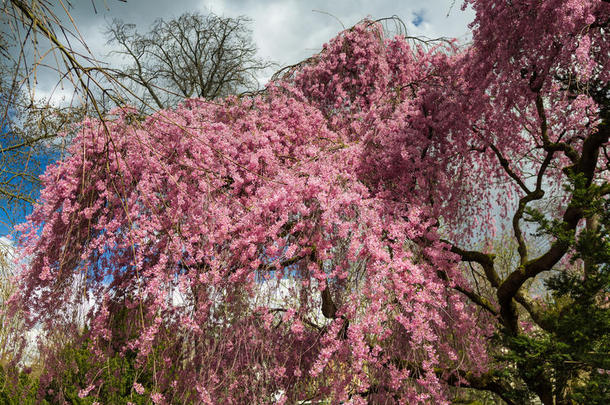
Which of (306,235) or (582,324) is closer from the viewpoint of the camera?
(582,324)

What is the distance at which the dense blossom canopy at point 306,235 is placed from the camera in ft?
11.0

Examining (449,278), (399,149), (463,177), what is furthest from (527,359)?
(463,177)

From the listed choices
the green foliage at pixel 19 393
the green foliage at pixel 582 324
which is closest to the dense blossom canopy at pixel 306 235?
the green foliage at pixel 582 324

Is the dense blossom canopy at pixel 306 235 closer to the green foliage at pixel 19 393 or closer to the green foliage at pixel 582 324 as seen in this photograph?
the green foliage at pixel 582 324

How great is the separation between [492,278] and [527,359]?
7.53 feet

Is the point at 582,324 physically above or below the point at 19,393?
above

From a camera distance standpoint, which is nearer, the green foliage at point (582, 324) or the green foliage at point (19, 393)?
the green foliage at point (582, 324)

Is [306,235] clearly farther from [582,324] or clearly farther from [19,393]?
[19,393]

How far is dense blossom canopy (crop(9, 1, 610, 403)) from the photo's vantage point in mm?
3346

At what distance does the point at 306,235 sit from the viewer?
3.47 meters

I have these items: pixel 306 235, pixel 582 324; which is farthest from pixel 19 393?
pixel 582 324

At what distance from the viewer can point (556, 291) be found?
10.7 feet

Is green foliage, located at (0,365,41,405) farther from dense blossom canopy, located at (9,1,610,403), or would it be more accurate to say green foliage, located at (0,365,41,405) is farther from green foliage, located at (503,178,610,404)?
green foliage, located at (503,178,610,404)

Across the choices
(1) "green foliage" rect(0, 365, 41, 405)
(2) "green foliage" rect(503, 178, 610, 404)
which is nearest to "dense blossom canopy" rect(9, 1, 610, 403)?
(2) "green foliage" rect(503, 178, 610, 404)
